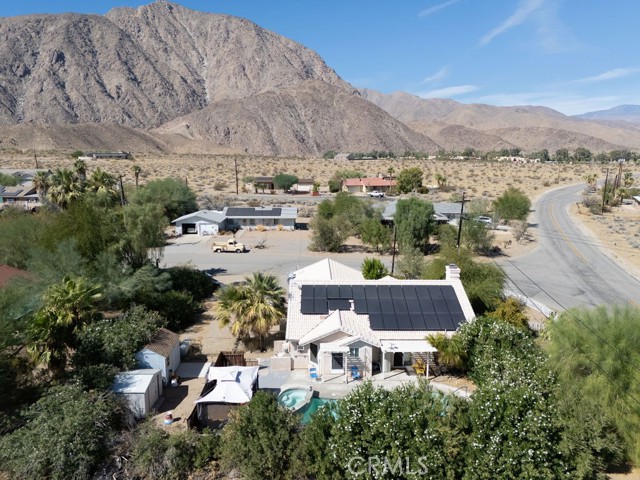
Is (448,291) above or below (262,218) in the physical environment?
above

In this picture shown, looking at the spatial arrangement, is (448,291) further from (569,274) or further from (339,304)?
(569,274)

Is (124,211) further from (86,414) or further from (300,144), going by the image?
(300,144)

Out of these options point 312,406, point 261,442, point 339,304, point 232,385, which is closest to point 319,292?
point 339,304

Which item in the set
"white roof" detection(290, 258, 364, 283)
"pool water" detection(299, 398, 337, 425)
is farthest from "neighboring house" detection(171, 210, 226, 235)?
"pool water" detection(299, 398, 337, 425)

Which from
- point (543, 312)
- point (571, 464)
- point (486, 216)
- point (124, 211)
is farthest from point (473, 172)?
point (571, 464)

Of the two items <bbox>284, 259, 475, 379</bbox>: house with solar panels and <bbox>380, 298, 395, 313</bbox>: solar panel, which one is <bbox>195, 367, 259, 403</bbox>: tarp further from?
<bbox>380, 298, 395, 313</bbox>: solar panel

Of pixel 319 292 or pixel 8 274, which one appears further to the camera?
pixel 8 274
